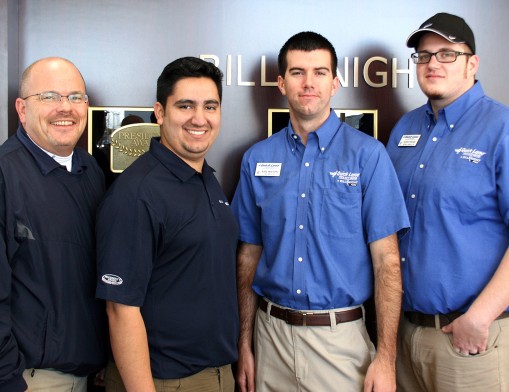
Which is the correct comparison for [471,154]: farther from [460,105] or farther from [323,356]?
[323,356]

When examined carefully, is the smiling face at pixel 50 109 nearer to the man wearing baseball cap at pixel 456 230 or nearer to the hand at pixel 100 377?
the hand at pixel 100 377

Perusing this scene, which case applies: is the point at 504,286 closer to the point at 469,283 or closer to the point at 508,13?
the point at 469,283

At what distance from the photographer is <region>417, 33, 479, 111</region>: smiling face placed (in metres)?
1.99

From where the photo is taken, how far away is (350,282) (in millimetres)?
1957

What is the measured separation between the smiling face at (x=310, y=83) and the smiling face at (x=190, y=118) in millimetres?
351

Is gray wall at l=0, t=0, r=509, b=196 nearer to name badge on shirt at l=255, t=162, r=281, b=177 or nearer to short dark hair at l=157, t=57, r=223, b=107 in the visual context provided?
name badge on shirt at l=255, t=162, r=281, b=177

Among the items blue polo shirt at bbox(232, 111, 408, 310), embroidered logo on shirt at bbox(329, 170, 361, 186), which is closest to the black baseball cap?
blue polo shirt at bbox(232, 111, 408, 310)

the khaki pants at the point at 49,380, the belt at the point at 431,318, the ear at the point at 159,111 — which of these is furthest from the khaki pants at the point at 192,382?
the ear at the point at 159,111

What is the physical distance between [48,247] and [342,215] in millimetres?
948

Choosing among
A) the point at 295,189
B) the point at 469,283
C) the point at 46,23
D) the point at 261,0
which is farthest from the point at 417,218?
the point at 46,23

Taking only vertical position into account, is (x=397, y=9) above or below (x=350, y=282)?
above

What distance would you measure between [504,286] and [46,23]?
2.00 m

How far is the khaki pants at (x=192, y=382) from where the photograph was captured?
171 centimetres

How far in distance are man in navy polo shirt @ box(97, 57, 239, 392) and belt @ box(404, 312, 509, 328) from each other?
25.9 inches
